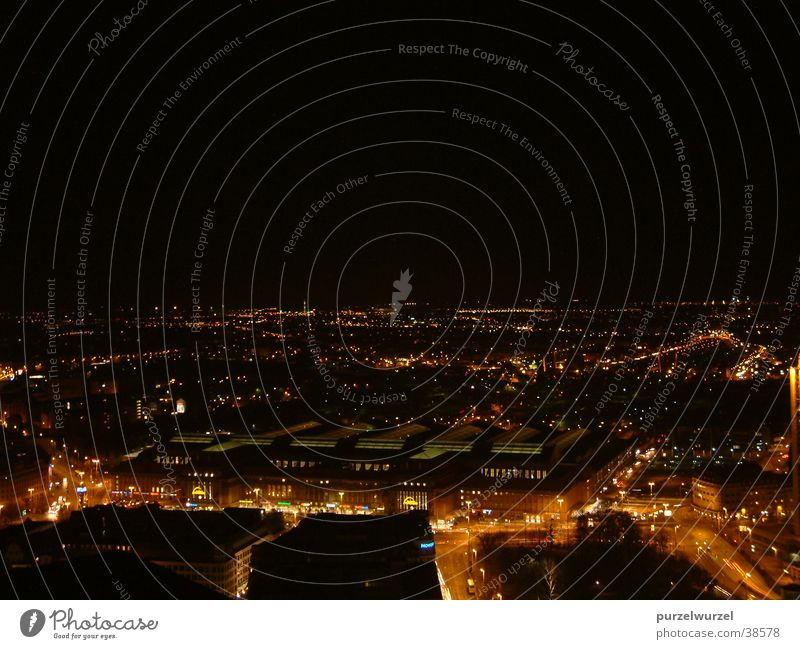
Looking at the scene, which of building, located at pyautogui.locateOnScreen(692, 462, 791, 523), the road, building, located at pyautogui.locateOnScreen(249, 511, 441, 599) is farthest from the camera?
building, located at pyautogui.locateOnScreen(692, 462, 791, 523)

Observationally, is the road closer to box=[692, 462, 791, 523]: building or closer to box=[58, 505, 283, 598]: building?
box=[58, 505, 283, 598]: building

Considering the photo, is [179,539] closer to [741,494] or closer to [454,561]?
[454,561]

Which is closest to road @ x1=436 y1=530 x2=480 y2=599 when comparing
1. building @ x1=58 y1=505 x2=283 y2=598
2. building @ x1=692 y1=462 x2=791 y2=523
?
building @ x1=58 y1=505 x2=283 y2=598

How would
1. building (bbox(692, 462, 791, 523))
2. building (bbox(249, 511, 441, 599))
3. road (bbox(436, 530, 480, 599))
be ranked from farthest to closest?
1. building (bbox(692, 462, 791, 523))
2. road (bbox(436, 530, 480, 599))
3. building (bbox(249, 511, 441, 599))

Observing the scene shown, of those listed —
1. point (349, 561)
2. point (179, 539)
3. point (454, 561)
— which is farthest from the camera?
point (454, 561)

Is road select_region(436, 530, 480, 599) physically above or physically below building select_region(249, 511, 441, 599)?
below

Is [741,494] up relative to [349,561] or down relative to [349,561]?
down

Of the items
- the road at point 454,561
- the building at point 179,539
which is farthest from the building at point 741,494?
the building at point 179,539

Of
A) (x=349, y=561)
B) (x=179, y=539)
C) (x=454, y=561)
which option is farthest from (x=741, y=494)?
(x=179, y=539)
